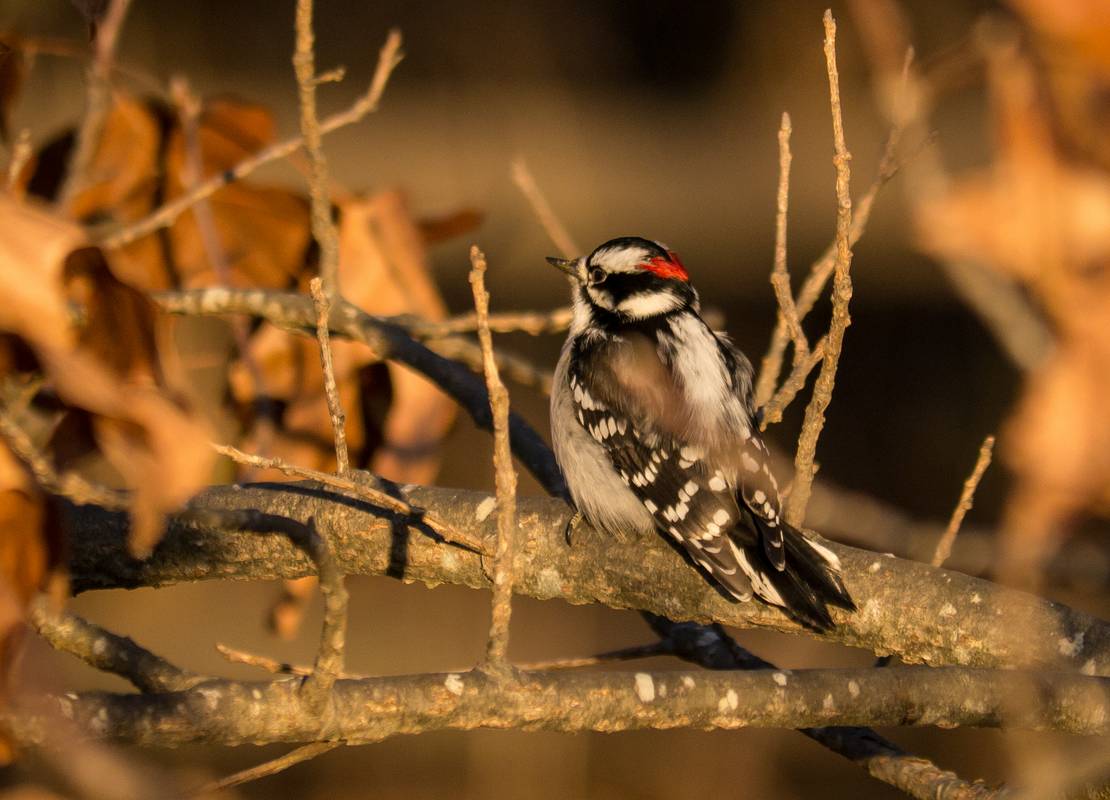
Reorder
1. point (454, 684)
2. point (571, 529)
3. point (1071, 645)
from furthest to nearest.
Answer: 1. point (571, 529)
2. point (1071, 645)
3. point (454, 684)

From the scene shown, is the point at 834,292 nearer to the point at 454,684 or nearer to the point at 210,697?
the point at 454,684

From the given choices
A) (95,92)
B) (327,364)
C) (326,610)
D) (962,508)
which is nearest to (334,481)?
(327,364)

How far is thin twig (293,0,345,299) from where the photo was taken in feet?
9.01

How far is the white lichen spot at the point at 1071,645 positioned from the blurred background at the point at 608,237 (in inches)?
146

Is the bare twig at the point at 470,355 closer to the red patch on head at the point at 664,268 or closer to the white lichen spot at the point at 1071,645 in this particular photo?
the red patch on head at the point at 664,268

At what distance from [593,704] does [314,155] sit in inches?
58.0

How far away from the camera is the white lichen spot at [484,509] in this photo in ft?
9.47

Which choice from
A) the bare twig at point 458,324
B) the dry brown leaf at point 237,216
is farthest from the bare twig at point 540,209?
the dry brown leaf at point 237,216

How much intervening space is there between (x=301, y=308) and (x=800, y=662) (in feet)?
13.8

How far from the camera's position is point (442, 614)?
7.06m

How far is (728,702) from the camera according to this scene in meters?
2.23

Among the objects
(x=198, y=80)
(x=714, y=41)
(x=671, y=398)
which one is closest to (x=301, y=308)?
(x=671, y=398)

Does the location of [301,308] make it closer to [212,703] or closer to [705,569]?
[705,569]

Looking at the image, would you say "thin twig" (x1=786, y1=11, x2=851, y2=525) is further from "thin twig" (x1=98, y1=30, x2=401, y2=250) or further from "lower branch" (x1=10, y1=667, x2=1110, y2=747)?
"thin twig" (x1=98, y1=30, x2=401, y2=250)
